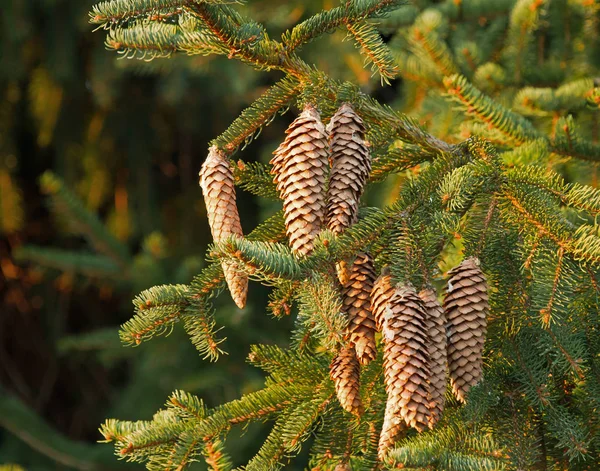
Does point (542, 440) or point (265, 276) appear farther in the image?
point (542, 440)

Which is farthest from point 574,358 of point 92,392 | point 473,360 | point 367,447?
point 92,392

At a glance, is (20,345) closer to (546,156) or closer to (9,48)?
(9,48)

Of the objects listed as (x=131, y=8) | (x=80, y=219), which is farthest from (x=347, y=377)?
(x=80, y=219)

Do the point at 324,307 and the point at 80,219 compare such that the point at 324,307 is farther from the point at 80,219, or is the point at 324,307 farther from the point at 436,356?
the point at 80,219

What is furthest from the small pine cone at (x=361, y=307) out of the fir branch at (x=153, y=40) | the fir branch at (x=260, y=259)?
the fir branch at (x=153, y=40)

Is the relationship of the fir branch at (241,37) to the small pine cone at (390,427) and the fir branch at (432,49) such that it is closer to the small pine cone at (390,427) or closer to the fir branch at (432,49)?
the small pine cone at (390,427)

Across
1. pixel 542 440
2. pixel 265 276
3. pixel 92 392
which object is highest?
pixel 92 392
